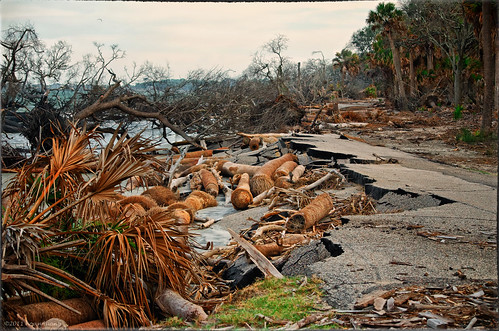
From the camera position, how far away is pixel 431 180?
894 centimetres

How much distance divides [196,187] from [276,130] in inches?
429

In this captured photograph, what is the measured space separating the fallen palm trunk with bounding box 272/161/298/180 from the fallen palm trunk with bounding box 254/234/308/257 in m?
4.99

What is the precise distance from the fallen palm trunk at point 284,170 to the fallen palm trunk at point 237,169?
89 cm

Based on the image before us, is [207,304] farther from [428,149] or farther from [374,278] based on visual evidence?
[428,149]

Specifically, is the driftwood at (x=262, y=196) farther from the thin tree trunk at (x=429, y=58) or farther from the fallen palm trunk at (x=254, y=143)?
the thin tree trunk at (x=429, y=58)

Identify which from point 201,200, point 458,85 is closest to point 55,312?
point 201,200

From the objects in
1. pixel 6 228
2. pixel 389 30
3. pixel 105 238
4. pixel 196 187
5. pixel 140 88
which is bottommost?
pixel 196 187

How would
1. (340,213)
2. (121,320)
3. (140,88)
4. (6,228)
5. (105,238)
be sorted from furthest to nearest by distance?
(140,88) < (340,213) < (105,238) < (121,320) < (6,228)

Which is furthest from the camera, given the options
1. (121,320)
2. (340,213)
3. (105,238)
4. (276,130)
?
(276,130)

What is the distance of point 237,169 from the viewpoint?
13.1 meters

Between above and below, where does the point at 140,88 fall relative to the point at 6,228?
above

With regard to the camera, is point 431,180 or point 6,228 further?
point 431,180

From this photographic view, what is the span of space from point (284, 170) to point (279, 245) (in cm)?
569

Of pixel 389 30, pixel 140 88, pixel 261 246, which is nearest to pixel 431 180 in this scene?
pixel 261 246
